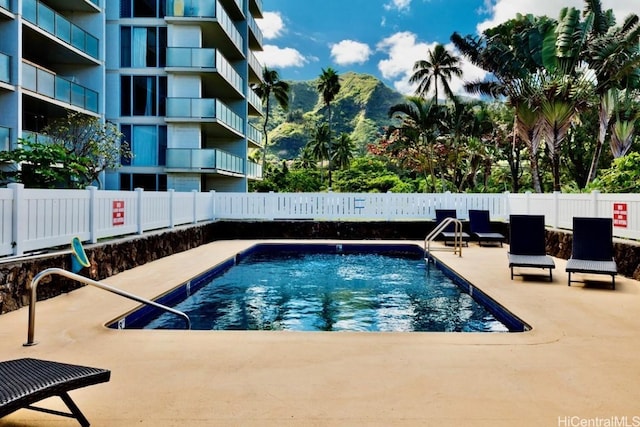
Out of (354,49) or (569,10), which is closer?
(569,10)

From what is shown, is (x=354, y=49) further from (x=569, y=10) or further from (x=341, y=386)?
(x=341, y=386)

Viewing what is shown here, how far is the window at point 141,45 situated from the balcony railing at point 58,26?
1.82 m

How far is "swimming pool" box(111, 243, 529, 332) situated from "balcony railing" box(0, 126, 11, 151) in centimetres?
982

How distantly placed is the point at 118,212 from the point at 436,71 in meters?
33.7

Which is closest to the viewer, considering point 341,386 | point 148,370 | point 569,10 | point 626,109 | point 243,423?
point 243,423

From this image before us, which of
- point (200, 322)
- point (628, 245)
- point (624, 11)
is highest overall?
point (624, 11)

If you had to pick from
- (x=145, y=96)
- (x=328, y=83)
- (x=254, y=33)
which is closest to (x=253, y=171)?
(x=145, y=96)

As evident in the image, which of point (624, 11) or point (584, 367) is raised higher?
point (624, 11)

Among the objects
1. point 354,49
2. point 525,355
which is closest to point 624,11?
point 525,355

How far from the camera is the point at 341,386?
11.2 ft

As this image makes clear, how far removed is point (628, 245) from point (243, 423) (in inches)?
315

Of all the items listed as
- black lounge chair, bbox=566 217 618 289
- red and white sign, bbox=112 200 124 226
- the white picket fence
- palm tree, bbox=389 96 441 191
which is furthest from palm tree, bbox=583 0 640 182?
red and white sign, bbox=112 200 124 226

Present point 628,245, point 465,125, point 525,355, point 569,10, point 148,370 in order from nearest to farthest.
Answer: point 148,370, point 525,355, point 628,245, point 569,10, point 465,125

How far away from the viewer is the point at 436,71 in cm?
3794
